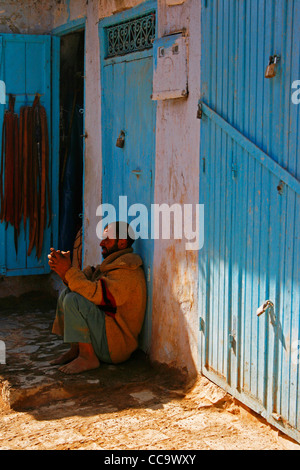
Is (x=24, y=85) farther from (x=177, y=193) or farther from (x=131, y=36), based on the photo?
(x=177, y=193)

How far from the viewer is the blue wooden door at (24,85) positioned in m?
6.69

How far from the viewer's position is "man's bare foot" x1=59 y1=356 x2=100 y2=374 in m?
4.89

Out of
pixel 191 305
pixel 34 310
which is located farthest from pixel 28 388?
pixel 34 310

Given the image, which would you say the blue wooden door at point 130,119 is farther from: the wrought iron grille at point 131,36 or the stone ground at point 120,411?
the stone ground at point 120,411

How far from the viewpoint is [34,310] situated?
22.9ft

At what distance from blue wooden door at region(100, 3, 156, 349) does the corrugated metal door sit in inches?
31.9

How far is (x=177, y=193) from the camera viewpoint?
4.72m

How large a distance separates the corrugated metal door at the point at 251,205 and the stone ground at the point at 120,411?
15 cm

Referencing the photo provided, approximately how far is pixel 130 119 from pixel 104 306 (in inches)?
62.3

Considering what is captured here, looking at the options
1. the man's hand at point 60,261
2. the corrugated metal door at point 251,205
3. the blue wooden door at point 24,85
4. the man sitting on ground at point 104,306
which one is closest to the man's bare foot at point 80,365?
the man sitting on ground at point 104,306

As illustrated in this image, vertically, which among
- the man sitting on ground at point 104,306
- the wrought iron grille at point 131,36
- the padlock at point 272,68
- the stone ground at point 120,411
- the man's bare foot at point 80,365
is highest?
the wrought iron grille at point 131,36

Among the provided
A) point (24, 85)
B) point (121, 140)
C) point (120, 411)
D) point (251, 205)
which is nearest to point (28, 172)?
point (24, 85)
